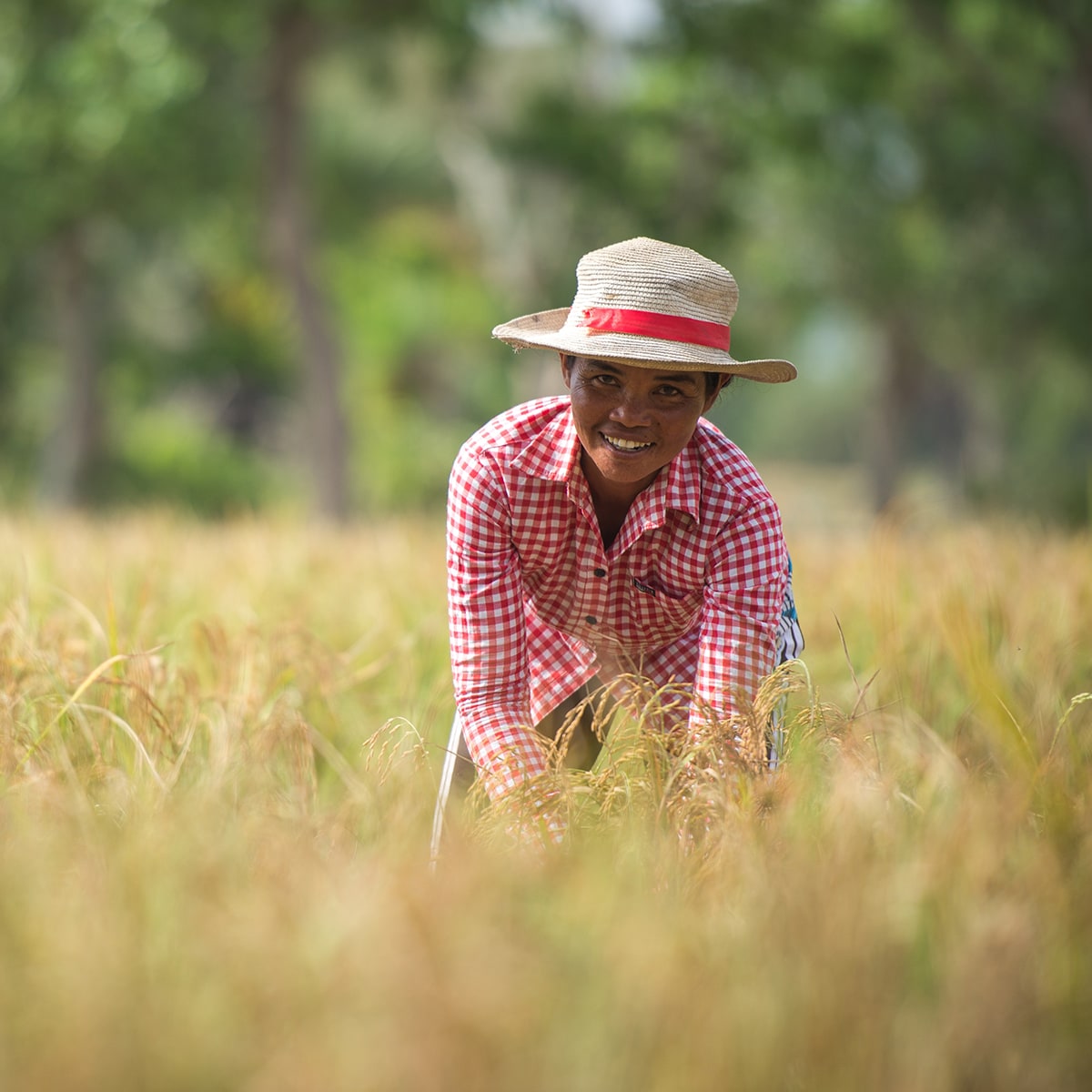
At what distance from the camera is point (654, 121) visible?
520 inches

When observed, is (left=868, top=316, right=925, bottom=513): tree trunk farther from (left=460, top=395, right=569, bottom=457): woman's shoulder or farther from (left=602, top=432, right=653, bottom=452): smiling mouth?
(left=602, top=432, right=653, bottom=452): smiling mouth

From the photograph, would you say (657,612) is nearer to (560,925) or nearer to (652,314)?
(652,314)

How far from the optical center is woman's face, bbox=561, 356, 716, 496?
2152mm

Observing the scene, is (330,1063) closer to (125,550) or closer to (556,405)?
(556,405)

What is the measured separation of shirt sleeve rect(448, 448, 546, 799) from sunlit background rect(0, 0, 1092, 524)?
261cm


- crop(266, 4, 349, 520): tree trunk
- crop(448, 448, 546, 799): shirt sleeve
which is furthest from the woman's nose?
crop(266, 4, 349, 520): tree trunk

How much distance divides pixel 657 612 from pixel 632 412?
46 centimetres

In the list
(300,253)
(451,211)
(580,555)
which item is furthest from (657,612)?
(451,211)

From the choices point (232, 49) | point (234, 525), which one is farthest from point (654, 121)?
point (234, 525)

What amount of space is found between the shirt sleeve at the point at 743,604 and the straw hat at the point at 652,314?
262mm

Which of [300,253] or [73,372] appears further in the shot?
[73,372]

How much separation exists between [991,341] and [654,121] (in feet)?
21.4

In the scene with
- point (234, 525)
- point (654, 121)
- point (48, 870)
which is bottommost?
point (234, 525)

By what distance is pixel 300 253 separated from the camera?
11570 millimetres
